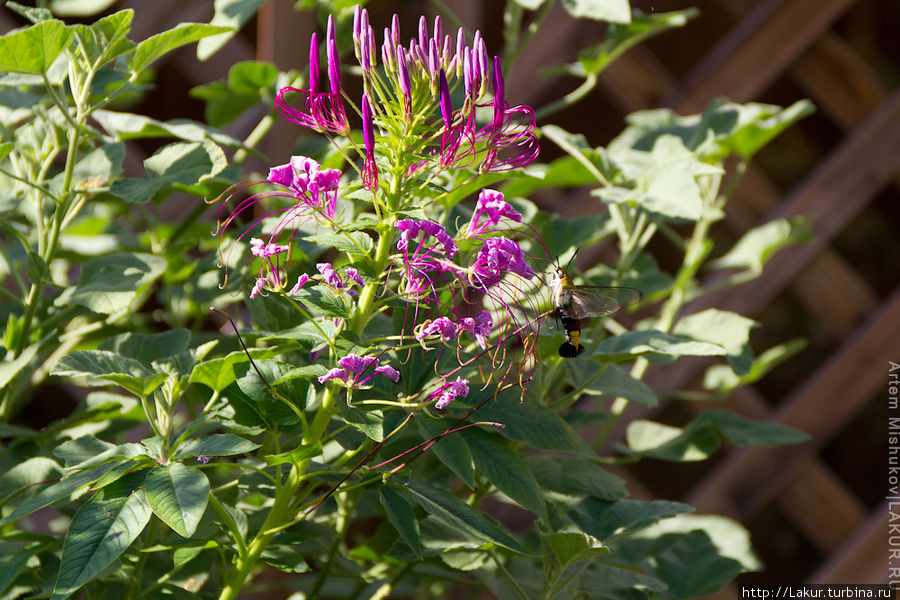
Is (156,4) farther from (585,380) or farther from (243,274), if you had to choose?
(585,380)

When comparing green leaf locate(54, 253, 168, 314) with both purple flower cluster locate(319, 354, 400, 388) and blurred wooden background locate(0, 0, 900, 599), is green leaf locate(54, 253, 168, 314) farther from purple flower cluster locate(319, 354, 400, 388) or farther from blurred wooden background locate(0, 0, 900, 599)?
blurred wooden background locate(0, 0, 900, 599)

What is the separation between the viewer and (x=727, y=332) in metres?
0.81

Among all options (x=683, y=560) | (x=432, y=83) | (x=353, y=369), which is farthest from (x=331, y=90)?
(x=683, y=560)

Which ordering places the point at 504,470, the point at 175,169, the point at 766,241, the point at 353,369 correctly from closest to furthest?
the point at 353,369, the point at 504,470, the point at 175,169, the point at 766,241

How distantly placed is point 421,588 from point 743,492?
21.8 inches

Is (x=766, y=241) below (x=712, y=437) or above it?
above

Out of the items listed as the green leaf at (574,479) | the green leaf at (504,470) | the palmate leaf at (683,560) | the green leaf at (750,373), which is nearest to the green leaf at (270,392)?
the green leaf at (504,470)

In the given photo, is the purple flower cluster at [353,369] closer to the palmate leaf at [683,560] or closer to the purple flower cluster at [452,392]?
the purple flower cluster at [452,392]

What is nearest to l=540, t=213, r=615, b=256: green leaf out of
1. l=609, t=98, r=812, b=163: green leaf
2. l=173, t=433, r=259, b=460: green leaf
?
l=609, t=98, r=812, b=163: green leaf

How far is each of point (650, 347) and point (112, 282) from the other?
425 mm

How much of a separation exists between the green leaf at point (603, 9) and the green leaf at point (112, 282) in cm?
45

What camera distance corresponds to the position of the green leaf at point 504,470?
54 cm

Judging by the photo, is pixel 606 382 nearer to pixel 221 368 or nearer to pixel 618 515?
pixel 618 515

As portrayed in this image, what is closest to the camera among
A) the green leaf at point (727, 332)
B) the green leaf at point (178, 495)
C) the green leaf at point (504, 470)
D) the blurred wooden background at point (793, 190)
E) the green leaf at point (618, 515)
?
the green leaf at point (178, 495)
